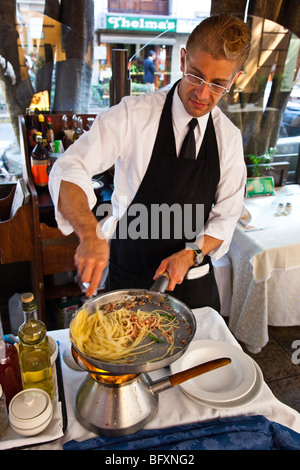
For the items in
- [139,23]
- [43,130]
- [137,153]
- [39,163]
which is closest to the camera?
[137,153]

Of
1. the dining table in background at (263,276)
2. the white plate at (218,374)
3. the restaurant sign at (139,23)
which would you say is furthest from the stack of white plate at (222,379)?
the restaurant sign at (139,23)

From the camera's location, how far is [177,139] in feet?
6.32

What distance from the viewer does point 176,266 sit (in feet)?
5.46

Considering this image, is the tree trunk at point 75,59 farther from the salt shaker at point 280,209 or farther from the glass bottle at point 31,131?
the salt shaker at point 280,209

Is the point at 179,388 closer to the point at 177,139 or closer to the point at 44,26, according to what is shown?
the point at 177,139

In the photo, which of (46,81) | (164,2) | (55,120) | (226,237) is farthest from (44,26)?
(226,237)

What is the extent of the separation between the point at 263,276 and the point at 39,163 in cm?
194

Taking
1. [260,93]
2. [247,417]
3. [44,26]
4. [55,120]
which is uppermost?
[44,26]

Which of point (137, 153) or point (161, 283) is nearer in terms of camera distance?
point (161, 283)

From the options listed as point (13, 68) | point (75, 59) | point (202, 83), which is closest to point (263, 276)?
point (202, 83)

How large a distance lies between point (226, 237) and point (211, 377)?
830 mm

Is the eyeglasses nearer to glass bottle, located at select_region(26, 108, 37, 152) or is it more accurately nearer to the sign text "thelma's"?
glass bottle, located at select_region(26, 108, 37, 152)

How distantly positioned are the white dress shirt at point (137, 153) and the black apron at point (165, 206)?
0.04m

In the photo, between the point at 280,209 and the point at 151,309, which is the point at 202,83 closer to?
the point at 151,309
